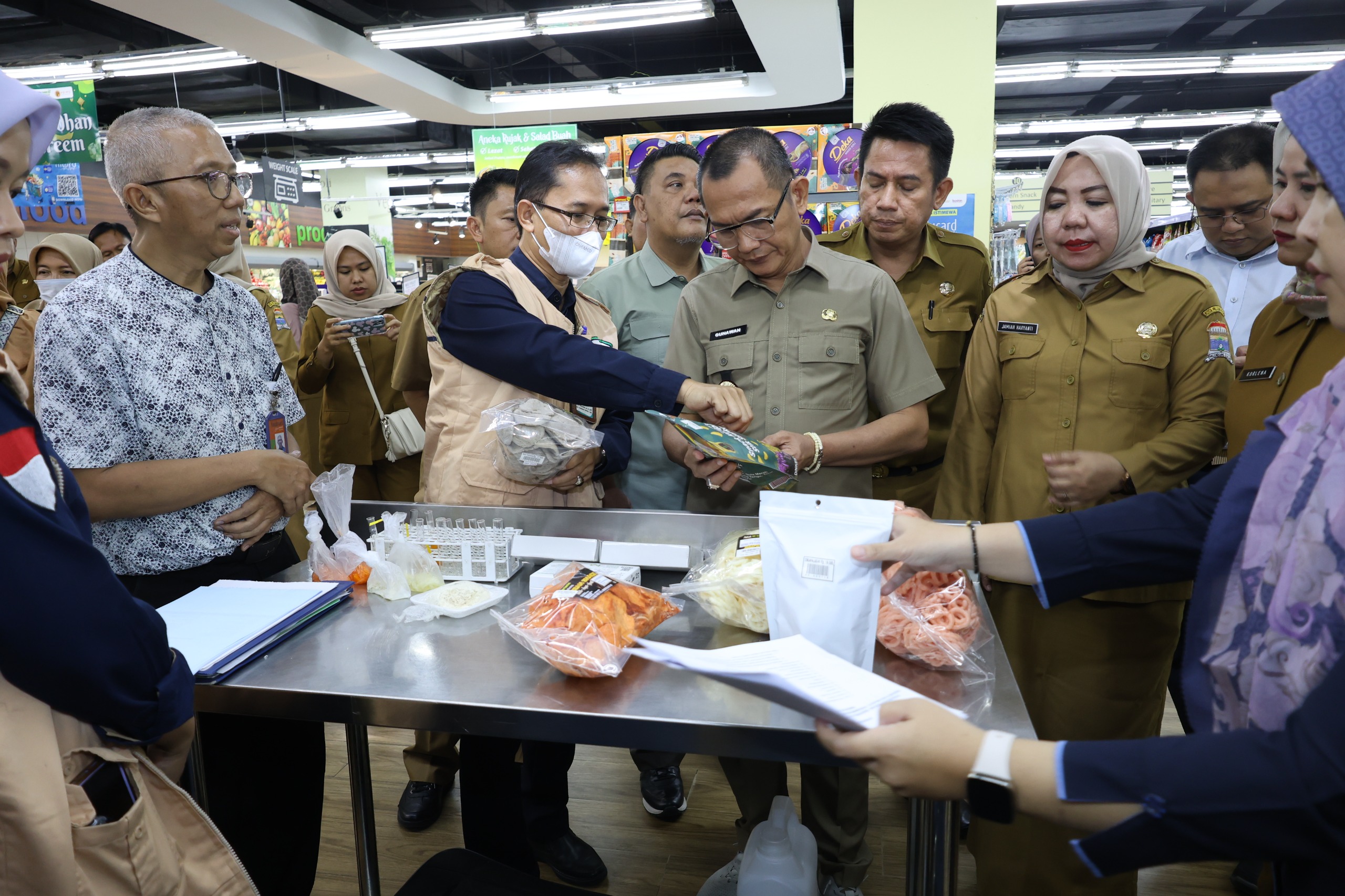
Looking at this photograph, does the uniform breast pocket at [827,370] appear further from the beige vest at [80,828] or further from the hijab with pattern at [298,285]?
the hijab with pattern at [298,285]

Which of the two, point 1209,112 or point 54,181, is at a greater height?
point 1209,112

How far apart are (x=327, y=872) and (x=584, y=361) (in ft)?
5.86

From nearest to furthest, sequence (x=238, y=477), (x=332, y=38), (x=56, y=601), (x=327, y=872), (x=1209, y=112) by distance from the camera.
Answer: (x=56, y=601), (x=238, y=477), (x=327, y=872), (x=332, y=38), (x=1209, y=112)

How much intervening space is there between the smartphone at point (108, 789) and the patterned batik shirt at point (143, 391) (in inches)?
31.1

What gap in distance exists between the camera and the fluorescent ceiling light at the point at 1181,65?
28.7ft

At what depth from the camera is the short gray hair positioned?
1.88 metres

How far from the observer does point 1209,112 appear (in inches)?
497

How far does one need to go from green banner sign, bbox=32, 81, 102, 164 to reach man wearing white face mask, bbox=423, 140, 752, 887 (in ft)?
16.0

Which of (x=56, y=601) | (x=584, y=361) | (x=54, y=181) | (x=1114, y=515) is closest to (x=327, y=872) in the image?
(x=584, y=361)

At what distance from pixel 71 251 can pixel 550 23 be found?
494 centimetres

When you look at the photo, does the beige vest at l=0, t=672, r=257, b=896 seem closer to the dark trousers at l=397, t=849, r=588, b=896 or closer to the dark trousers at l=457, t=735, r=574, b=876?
the dark trousers at l=397, t=849, r=588, b=896

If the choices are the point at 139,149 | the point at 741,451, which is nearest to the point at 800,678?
the point at 741,451

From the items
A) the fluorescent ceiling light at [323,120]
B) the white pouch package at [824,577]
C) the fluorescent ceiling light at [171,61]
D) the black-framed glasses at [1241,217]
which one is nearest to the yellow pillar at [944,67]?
the black-framed glasses at [1241,217]

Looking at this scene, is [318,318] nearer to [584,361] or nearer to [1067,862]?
[584,361]
